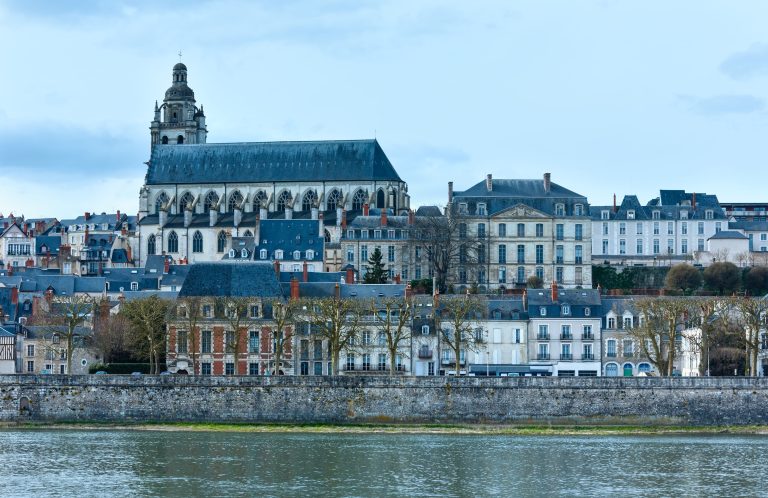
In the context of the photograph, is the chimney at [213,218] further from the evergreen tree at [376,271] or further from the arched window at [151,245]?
the evergreen tree at [376,271]

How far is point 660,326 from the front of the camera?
219ft

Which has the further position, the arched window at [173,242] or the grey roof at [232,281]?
the arched window at [173,242]

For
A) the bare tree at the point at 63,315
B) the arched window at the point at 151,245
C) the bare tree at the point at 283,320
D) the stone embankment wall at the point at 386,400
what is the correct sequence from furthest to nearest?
the arched window at the point at 151,245, the bare tree at the point at 63,315, the bare tree at the point at 283,320, the stone embankment wall at the point at 386,400

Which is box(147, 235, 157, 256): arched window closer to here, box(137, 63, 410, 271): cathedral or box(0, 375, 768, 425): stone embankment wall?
box(137, 63, 410, 271): cathedral

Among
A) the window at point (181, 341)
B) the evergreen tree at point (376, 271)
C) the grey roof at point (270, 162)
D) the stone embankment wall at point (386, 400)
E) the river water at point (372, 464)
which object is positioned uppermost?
the grey roof at point (270, 162)

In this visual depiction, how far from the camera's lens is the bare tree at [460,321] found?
222ft

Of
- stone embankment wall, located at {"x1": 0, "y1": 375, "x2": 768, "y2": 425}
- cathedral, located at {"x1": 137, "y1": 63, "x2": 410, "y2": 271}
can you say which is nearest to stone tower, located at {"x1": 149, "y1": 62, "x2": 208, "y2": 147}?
cathedral, located at {"x1": 137, "y1": 63, "x2": 410, "y2": 271}

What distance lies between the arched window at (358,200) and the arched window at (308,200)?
2531mm

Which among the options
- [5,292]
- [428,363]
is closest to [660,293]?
[428,363]

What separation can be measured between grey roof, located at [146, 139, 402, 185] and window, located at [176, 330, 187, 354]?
40020 mm

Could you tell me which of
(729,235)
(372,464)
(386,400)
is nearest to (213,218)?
(729,235)

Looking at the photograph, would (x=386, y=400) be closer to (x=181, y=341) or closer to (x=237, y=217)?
(x=181, y=341)

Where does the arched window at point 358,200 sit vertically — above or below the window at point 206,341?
above

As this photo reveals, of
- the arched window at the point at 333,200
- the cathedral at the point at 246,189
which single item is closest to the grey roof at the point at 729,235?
the cathedral at the point at 246,189
